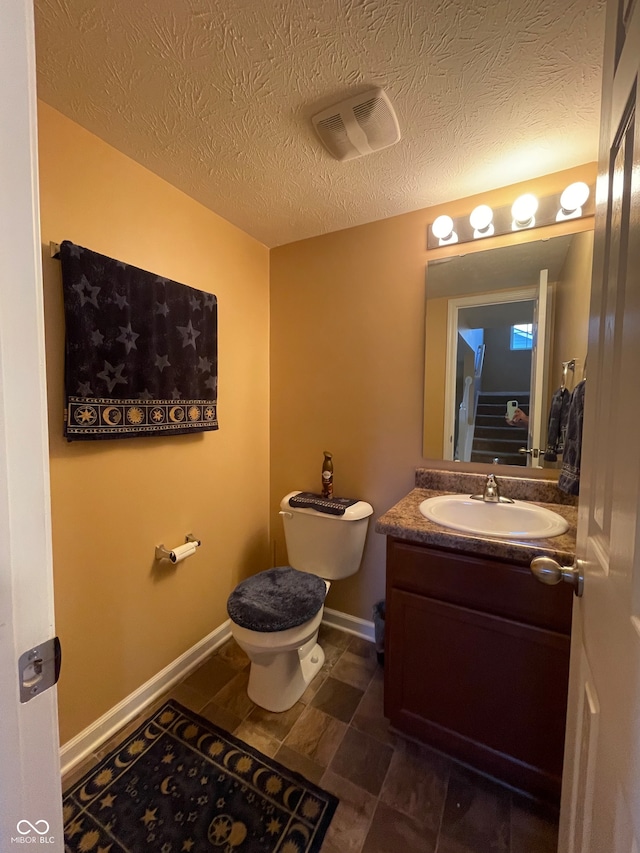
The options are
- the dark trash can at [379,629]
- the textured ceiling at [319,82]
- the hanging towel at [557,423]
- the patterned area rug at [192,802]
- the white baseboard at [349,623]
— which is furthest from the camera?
the white baseboard at [349,623]

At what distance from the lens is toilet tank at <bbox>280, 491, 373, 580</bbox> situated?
165 cm

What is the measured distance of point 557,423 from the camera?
53.4 inches

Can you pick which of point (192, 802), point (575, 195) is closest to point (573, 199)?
point (575, 195)

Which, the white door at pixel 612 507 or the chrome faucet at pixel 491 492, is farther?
the chrome faucet at pixel 491 492

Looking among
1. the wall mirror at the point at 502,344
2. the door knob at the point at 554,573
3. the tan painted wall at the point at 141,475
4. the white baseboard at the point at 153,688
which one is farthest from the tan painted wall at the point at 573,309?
the white baseboard at the point at 153,688

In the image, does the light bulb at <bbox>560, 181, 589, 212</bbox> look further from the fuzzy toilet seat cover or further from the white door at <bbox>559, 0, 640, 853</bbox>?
the fuzzy toilet seat cover

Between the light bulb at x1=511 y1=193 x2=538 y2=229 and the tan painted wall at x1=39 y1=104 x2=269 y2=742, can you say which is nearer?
the tan painted wall at x1=39 y1=104 x2=269 y2=742

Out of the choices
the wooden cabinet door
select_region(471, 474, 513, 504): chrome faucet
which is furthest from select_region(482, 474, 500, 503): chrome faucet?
the wooden cabinet door

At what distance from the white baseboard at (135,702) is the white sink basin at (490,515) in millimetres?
1292

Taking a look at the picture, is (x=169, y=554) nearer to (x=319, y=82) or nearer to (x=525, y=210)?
(x=319, y=82)

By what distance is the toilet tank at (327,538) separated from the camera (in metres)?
1.65

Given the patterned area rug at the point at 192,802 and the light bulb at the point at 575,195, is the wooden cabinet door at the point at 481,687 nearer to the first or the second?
the patterned area rug at the point at 192,802

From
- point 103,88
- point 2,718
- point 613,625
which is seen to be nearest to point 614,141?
point 613,625

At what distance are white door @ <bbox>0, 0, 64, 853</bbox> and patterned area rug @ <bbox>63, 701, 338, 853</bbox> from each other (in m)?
0.89
